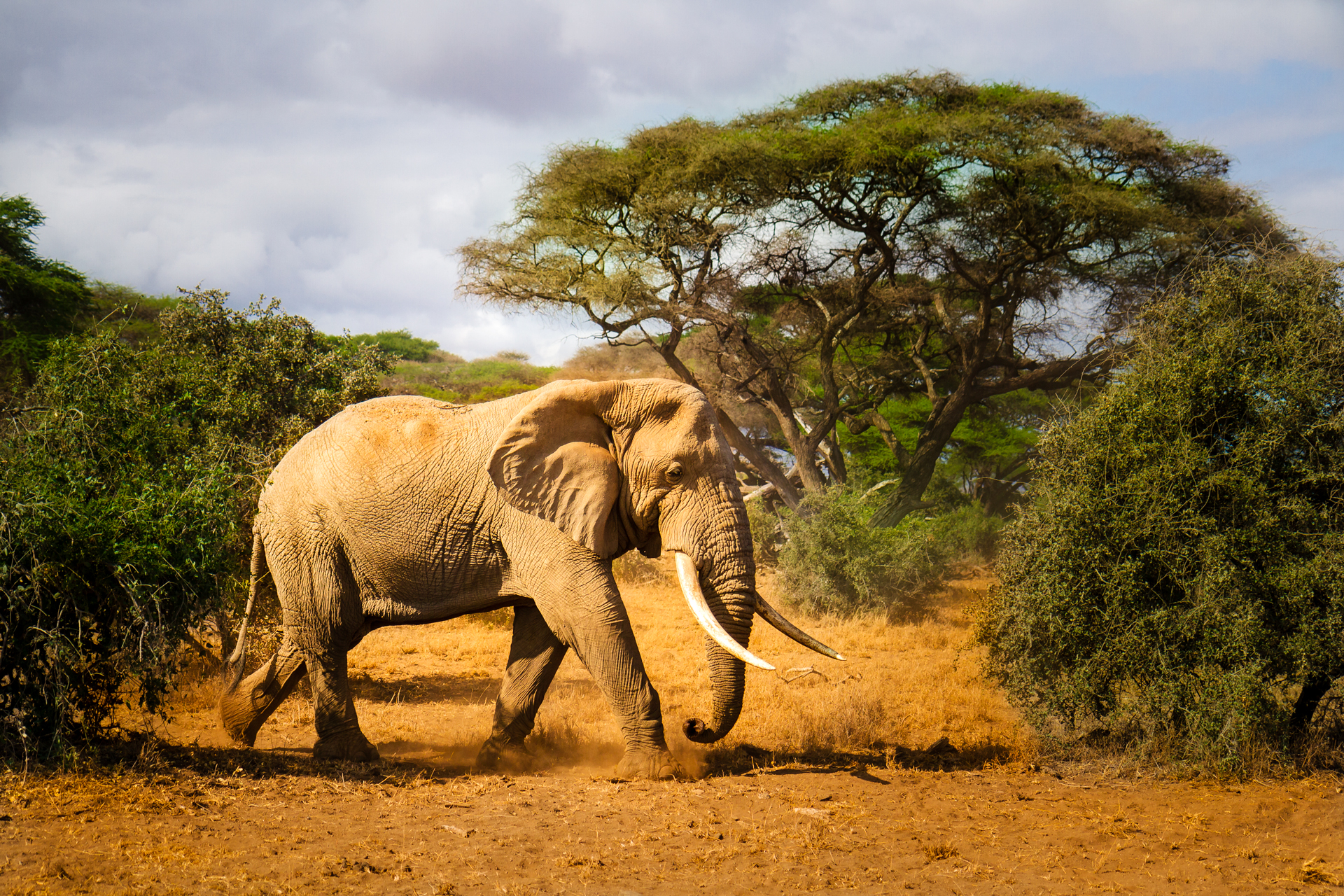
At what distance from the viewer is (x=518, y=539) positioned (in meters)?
7.07

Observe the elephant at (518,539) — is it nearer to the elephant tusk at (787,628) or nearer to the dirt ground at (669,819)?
the elephant tusk at (787,628)

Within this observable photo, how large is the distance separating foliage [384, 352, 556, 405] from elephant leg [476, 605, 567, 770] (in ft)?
68.0

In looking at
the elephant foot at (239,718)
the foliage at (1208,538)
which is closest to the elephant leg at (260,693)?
the elephant foot at (239,718)

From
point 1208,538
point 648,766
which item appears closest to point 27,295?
point 648,766

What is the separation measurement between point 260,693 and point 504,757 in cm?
195

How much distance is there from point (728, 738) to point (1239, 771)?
3748 millimetres

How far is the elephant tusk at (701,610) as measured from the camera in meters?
6.70

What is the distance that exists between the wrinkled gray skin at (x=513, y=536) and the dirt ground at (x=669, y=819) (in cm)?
57

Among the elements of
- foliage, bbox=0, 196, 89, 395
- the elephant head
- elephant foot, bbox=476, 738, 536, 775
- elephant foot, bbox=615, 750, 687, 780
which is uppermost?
foliage, bbox=0, 196, 89, 395

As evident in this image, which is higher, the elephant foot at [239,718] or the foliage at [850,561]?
the foliage at [850,561]

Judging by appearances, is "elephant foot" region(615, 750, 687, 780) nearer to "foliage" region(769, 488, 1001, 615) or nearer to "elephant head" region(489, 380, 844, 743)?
"elephant head" region(489, 380, 844, 743)

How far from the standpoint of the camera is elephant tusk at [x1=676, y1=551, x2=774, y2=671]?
6699mm

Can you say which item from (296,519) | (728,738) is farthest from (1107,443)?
(296,519)

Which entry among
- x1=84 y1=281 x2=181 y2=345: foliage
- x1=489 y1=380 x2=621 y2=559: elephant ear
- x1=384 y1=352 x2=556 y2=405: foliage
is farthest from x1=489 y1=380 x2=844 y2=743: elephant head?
x1=384 y1=352 x2=556 y2=405: foliage
